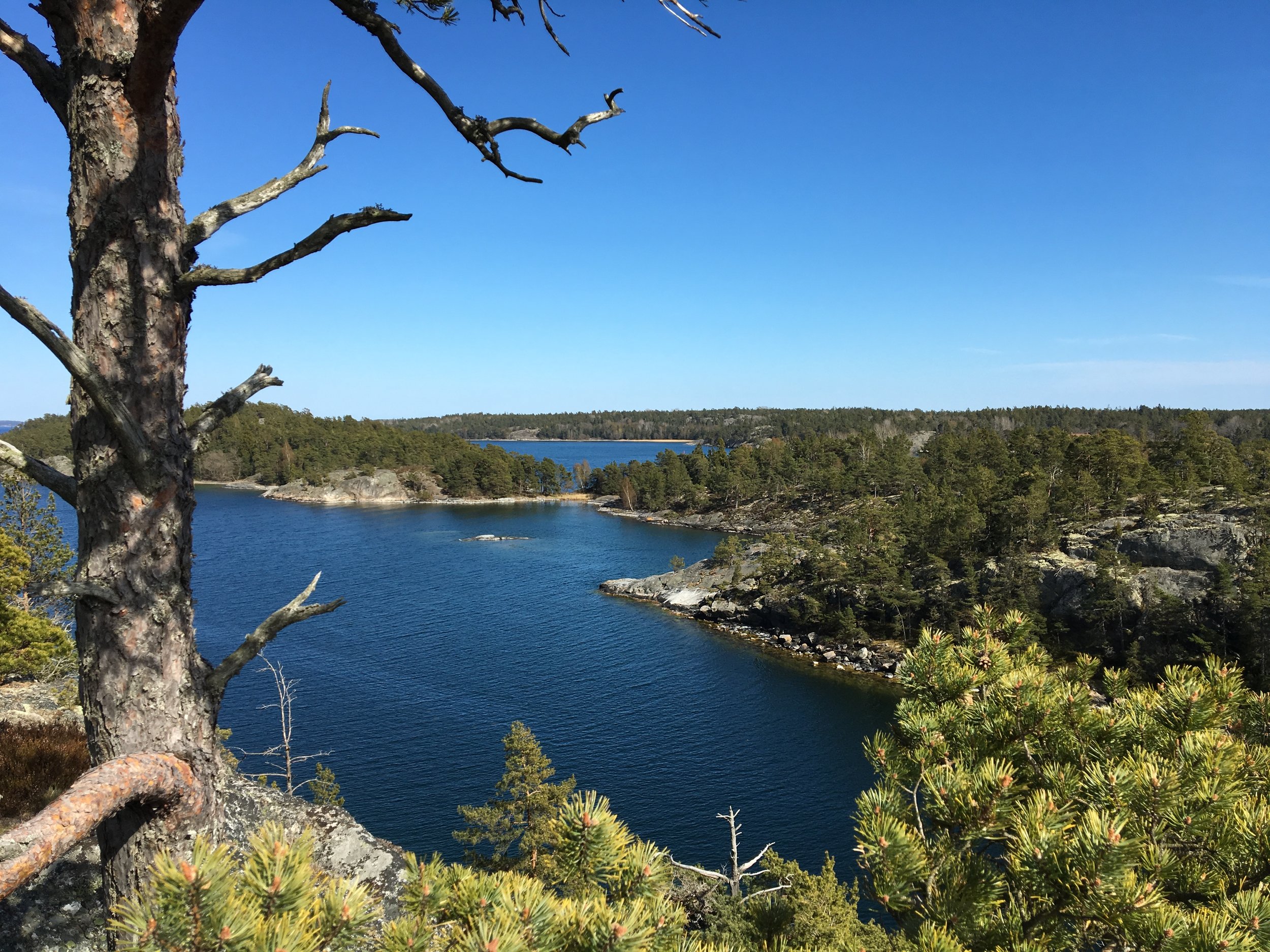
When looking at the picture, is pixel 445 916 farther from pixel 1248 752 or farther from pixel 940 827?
pixel 1248 752

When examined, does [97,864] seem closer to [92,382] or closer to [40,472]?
[40,472]

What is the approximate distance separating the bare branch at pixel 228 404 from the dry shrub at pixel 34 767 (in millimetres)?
6893

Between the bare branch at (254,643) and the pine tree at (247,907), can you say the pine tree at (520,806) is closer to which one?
the bare branch at (254,643)

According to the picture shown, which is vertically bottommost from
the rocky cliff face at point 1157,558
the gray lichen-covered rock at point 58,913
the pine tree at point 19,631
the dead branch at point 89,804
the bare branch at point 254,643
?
the rocky cliff face at point 1157,558

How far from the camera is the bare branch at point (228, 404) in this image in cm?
236

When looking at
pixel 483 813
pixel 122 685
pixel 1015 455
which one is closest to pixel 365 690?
pixel 483 813

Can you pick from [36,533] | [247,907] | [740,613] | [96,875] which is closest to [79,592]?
[247,907]

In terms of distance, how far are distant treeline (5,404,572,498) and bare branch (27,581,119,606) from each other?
8390 cm

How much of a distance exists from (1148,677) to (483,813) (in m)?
26.7

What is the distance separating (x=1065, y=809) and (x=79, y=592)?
338cm

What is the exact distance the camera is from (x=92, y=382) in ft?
6.41

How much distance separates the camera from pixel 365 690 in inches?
1030

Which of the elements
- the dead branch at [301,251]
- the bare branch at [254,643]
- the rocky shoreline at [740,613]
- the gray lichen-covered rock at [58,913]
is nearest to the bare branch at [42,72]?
the dead branch at [301,251]

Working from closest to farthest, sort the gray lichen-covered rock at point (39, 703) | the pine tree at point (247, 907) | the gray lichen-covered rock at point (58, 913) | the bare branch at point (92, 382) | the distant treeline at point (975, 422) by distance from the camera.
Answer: the pine tree at point (247, 907) → the bare branch at point (92, 382) → the gray lichen-covered rock at point (58, 913) → the gray lichen-covered rock at point (39, 703) → the distant treeline at point (975, 422)
